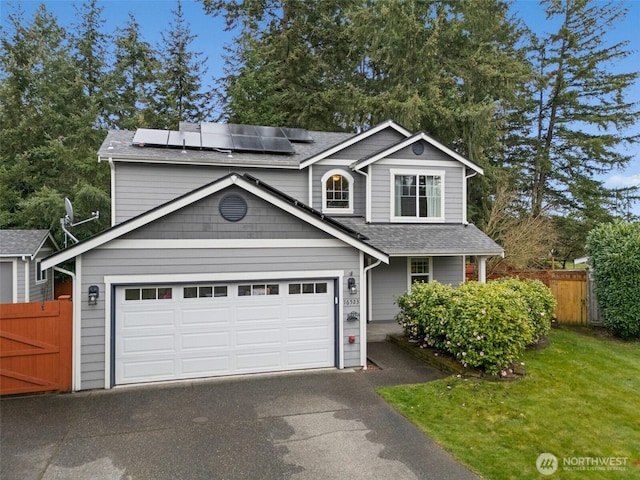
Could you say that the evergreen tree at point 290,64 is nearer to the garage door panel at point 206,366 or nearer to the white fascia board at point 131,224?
the white fascia board at point 131,224

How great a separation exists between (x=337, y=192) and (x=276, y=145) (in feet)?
8.99

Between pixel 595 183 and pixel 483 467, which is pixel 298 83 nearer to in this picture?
pixel 595 183

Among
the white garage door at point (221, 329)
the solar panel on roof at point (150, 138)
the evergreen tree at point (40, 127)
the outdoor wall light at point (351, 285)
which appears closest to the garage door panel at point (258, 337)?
the white garage door at point (221, 329)

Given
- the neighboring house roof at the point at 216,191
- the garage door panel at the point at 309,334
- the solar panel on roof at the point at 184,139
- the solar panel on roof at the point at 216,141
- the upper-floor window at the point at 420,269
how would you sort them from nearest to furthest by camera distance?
the neighboring house roof at the point at 216,191 → the garage door panel at the point at 309,334 → the solar panel on roof at the point at 184,139 → the solar panel on roof at the point at 216,141 → the upper-floor window at the point at 420,269

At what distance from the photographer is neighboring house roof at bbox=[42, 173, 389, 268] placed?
23.5 ft

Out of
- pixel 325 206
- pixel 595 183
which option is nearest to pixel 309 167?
pixel 325 206

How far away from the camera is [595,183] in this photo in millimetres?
23875

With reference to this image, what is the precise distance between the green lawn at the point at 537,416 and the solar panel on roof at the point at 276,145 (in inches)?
346

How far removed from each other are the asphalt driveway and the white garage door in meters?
0.42

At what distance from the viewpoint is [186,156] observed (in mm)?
11891

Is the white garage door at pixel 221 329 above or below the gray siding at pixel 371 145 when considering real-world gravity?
below

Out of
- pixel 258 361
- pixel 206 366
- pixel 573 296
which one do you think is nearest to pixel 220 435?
pixel 206 366

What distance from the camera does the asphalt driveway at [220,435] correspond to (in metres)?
4.73

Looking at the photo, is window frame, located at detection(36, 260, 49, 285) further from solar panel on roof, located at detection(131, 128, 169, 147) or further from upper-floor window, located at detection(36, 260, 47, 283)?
solar panel on roof, located at detection(131, 128, 169, 147)
